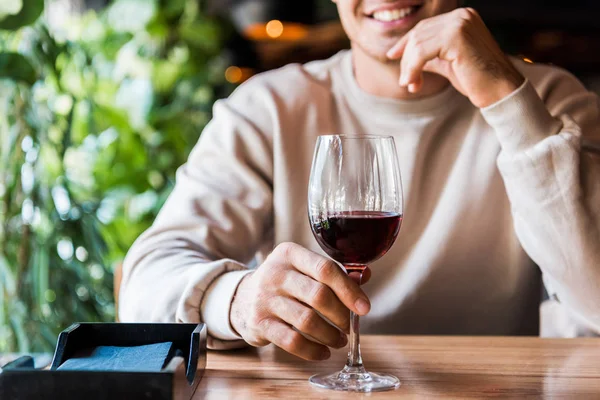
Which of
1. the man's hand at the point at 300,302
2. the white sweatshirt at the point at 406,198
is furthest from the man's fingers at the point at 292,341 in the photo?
the white sweatshirt at the point at 406,198

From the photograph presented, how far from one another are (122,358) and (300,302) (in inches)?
9.4

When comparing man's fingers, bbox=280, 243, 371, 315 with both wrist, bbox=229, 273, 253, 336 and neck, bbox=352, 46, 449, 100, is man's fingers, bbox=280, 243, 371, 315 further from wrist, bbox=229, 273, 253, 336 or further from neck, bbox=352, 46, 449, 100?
neck, bbox=352, 46, 449, 100

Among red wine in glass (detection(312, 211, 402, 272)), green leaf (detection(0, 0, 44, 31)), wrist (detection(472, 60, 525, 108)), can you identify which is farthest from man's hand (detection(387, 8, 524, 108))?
green leaf (detection(0, 0, 44, 31))

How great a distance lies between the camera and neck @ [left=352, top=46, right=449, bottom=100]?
1690 mm

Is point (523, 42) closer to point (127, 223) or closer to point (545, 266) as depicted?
point (127, 223)

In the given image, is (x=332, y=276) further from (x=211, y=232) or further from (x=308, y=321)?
(x=211, y=232)

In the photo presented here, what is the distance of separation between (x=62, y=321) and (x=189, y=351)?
1.87m

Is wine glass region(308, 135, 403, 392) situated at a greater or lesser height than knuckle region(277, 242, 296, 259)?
greater

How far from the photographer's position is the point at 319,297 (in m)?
0.99

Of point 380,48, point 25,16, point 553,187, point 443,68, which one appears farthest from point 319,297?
point 25,16

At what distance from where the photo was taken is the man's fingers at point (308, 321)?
1.02 meters

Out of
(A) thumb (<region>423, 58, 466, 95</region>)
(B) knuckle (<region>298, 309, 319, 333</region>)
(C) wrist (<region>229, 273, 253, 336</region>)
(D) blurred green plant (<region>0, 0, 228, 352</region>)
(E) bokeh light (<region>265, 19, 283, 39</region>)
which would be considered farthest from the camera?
(E) bokeh light (<region>265, 19, 283, 39</region>)

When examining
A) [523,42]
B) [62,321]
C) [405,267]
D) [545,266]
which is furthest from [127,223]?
[523,42]

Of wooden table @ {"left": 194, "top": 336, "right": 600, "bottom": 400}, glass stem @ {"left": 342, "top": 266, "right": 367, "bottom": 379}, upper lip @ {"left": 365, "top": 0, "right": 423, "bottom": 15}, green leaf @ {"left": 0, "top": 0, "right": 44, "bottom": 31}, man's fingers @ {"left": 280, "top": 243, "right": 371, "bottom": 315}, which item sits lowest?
wooden table @ {"left": 194, "top": 336, "right": 600, "bottom": 400}
